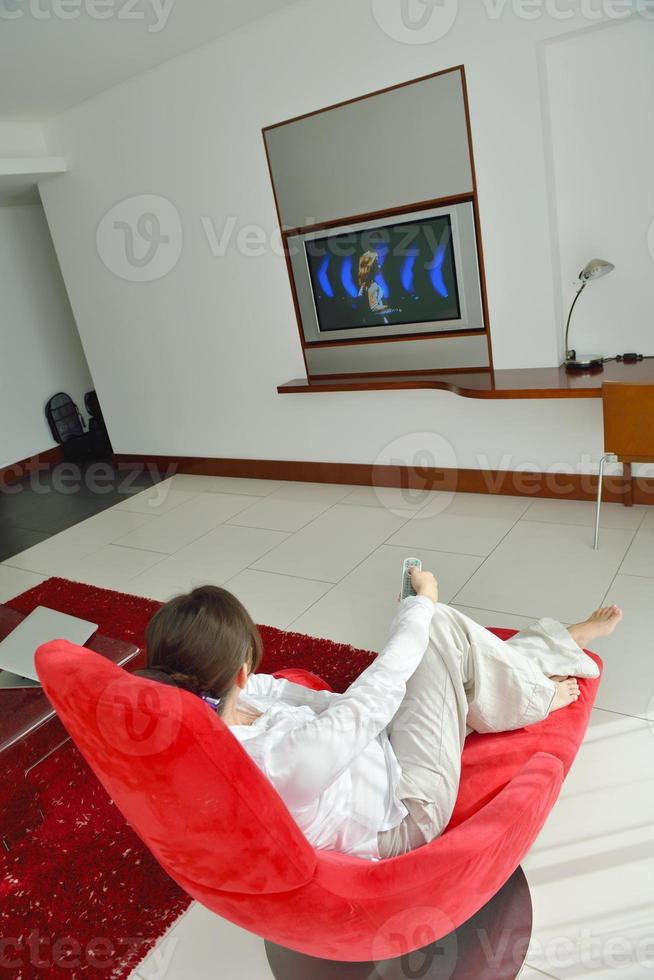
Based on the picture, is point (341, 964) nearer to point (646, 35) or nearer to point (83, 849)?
point (83, 849)

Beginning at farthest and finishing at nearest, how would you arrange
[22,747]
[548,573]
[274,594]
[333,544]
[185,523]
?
[185,523], [333,544], [274,594], [548,573], [22,747]

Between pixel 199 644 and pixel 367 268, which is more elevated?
pixel 367 268

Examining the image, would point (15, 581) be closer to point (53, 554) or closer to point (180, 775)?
point (53, 554)

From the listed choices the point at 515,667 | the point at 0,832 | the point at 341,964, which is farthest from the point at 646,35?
the point at 0,832

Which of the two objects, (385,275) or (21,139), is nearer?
(385,275)

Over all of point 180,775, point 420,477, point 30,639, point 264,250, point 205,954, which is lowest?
point 205,954

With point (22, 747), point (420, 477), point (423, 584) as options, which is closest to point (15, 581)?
point (22, 747)

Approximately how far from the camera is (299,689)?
167 cm

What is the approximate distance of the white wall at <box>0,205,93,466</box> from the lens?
5969mm

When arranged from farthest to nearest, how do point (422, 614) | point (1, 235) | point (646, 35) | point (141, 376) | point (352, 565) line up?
1. point (1, 235)
2. point (141, 376)
3. point (352, 565)
4. point (646, 35)
5. point (422, 614)

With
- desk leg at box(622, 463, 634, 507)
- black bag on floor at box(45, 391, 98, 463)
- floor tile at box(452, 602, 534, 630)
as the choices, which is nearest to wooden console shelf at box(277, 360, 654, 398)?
→ desk leg at box(622, 463, 634, 507)

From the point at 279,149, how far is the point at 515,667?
332 cm

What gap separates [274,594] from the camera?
3209mm

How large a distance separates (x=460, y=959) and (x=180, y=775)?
935mm
